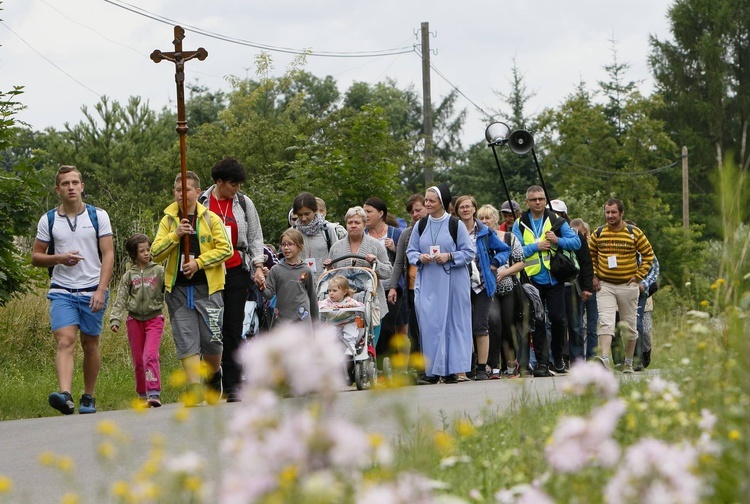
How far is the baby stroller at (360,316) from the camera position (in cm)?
1299

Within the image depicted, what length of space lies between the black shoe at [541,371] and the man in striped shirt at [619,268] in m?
0.82

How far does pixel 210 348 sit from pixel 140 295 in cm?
96

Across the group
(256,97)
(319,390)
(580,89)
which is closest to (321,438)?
(319,390)

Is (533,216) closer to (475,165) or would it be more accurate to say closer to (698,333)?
(698,333)

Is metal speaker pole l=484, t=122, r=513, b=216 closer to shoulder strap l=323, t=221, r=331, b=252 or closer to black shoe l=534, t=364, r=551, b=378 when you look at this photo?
black shoe l=534, t=364, r=551, b=378

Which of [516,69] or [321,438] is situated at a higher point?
[516,69]

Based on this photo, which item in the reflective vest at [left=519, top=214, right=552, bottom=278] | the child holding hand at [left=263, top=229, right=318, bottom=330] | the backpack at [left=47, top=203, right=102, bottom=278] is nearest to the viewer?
the backpack at [left=47, top=203, right=102, bottom=278]

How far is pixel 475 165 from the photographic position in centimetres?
5975

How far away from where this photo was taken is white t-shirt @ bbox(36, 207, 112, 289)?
36.0 ft

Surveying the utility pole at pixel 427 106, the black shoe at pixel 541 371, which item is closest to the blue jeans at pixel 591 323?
the black shoe at pixel 541 371

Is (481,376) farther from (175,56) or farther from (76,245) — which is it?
(76,245)

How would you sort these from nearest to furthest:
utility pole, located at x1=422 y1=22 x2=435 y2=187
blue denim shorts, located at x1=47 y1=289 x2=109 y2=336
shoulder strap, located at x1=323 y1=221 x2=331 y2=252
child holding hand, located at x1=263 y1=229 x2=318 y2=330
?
blue denim shorts, located at x1=47 y1=289 x2=109 y2=336 < child holding hand, located at x1=263 y1=229 x2=318 y2=330 < shoulder strap, located at x1=323 y1=221 x2=331 y2=252 < utility pole, located at x1=422 y1=22 x2=435 y2=187

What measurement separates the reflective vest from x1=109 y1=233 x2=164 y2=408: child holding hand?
491cm

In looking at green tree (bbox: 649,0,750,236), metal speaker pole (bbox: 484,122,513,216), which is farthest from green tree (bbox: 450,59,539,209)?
metal speaker pole (bbox: 484,122,513,216)
